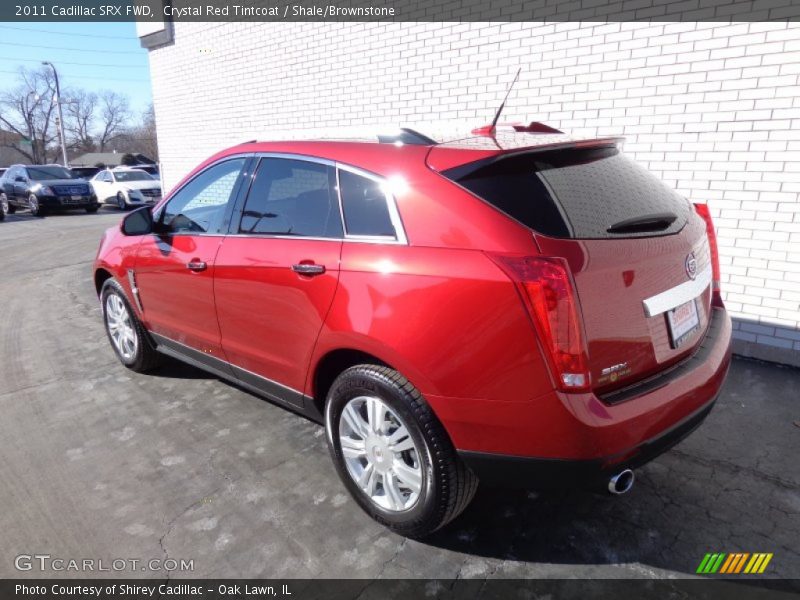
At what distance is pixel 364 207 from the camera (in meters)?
2.54

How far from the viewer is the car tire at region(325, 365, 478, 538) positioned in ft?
7.41

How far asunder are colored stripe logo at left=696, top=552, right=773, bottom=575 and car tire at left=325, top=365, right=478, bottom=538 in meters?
1.02

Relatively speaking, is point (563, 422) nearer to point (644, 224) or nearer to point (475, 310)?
point (475, 310)

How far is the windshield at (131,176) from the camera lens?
21.0 metres

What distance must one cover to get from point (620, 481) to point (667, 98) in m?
3.63

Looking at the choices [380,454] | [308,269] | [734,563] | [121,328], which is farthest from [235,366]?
[734,563]

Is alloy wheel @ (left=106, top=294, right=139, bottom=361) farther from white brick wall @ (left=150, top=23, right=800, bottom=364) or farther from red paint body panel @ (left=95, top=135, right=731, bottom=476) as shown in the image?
red paint body panel @ (left=95, top=135, right=731, bottom=476)

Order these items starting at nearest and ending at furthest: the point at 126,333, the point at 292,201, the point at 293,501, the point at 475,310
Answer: the point at 475,310
the point at 293,501
the point at 292,201
the point at 126,333

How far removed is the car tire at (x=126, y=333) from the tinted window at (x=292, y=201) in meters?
1.72

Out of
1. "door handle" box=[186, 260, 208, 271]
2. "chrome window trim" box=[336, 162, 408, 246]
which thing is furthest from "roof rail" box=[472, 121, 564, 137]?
"door handle" box=[186, 260, 208, 271]

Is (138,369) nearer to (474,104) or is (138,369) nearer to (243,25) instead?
(474,104)

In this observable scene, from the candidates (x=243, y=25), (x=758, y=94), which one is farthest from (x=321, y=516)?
(x=243, y=25)

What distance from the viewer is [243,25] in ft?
28.0

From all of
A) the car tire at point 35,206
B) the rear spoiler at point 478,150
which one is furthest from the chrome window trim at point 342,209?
the car tire at point 35,206
